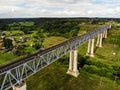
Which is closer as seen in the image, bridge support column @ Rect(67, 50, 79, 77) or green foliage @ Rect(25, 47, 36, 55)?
bridge support column @ Rect(67, 50, 79, 77)

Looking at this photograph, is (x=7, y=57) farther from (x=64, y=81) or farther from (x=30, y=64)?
(x=64, y=81)

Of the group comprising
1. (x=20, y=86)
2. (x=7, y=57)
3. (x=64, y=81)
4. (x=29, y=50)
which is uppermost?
(x=20, y=86)

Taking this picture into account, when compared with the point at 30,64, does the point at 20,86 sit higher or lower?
higher

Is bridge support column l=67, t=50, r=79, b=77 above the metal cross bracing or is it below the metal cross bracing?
below

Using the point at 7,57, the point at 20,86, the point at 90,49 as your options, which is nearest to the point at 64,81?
the point at 20,86

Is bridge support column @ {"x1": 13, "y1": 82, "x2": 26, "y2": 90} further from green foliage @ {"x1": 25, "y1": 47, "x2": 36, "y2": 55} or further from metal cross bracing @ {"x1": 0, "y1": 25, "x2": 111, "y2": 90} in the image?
green foliage @ {"x1": 25, "y1": 47, "x2": 36, "y2": 55}

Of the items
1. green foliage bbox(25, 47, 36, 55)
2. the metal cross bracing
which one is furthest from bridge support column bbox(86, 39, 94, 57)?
green foliage bbox(25, 47, 36, 55)

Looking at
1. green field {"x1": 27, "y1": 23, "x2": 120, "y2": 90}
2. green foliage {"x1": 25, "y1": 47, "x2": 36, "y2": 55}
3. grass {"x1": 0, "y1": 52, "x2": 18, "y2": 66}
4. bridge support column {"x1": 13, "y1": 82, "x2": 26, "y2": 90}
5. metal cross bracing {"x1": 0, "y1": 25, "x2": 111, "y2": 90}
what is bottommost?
green field {"x1": 27, "y1": 23, "x2": 120, "y2": 90}

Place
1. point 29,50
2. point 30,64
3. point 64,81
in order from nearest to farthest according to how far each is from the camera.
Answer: point 64,81 → point 30,64 → point 29,50

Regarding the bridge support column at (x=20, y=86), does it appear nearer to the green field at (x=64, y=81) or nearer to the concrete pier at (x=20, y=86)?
the concrete pier at (x=20, y=86)

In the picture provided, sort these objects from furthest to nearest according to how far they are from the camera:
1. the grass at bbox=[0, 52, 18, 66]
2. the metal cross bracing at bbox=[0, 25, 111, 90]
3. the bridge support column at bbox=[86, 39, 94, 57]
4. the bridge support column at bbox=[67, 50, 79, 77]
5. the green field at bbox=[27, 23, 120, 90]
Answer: the bridge support column at bbox=[86, 39, 94, 57], the grass at bbox=[0, 52, 18, 66], the bridge support column at bbox=[67, 50, 79, 77], the green field at bbox=[27, 23, 120, 90], the metal cross bracing at bbox=[0, 25, 111, 90]
